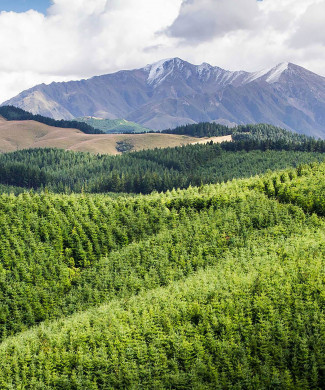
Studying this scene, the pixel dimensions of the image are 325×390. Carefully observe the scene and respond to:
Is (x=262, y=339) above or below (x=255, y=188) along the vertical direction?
below

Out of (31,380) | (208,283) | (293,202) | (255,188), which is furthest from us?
(255,188)

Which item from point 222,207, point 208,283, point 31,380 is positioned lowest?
point 31,380

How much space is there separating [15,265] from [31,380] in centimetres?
4484

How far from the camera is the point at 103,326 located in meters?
75.1

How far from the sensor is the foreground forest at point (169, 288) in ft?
222

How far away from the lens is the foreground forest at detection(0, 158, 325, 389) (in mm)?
67562

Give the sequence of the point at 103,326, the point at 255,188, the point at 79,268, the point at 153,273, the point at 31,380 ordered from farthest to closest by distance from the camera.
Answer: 1. the point at 255,188
2. the point at 79,268
3. the point at 153,273
4. the point at 103,326
5. the point at 31,380

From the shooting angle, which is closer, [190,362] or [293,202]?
[190,362]

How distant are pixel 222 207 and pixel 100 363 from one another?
71.4 m

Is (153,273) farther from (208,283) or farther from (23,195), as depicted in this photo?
(23,195)

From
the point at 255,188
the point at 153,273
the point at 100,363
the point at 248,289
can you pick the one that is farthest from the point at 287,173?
the point at 100,363

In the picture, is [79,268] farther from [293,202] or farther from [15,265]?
[293,202]

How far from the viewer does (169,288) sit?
8912 cm

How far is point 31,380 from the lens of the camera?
66.2 m
